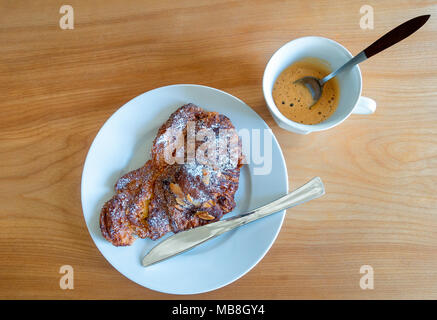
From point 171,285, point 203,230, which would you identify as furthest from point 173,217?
point 171,285

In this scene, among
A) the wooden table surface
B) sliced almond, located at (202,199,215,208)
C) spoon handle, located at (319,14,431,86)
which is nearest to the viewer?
spoon handle, located at (319,14,431,86)

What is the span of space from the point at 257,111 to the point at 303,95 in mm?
168

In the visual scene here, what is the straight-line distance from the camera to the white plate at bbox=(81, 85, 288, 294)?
1007mm

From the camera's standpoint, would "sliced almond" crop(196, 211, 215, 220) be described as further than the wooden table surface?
→ No

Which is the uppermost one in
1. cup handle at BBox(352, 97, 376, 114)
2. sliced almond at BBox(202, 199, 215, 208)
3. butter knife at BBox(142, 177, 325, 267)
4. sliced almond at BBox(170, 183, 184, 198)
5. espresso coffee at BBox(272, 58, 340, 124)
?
espresso coffee at BBox(272, 58, 340, 124)

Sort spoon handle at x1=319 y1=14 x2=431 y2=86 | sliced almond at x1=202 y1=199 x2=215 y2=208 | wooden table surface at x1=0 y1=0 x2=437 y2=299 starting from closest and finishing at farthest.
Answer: spoon handle at x1=319 y1=14 x2=431 y2=86 < sliced almond at x1=202 y1=199 x2=215 y2=208 < wooden table surface at x1=0 y1=0 x2=437 y2=299

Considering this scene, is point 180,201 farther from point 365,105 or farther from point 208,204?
point 365,105

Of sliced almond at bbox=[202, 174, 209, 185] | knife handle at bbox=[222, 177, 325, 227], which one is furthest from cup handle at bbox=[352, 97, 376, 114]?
sliced almond at bbox=[202, 174, 209, 185]

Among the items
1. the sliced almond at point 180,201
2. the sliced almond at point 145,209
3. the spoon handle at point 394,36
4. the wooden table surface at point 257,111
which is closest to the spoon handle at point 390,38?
the spoon handle at point 394,36

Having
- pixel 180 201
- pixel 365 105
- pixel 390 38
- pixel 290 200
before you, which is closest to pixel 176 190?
pixel 180 201

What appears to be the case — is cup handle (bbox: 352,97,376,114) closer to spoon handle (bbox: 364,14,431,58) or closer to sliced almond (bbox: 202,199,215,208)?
spoon handle (bbox: 364,14,431,58)

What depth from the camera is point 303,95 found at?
40.4 inches

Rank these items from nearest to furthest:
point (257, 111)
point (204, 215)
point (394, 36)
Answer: point (394, 36) → point (204, 215) → point (257, 111)

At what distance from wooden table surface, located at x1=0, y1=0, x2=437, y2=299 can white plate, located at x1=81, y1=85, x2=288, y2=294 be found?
0.12 m
